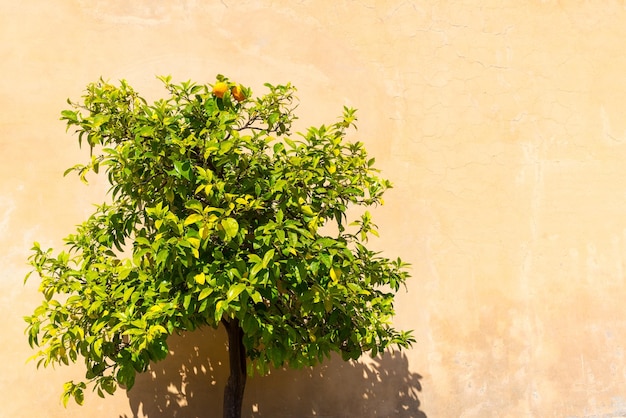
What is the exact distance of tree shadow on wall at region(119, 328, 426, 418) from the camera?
15.5 feet

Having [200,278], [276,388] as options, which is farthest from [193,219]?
[276,388]

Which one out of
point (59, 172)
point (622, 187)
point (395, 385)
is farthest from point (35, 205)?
point (622, 187)

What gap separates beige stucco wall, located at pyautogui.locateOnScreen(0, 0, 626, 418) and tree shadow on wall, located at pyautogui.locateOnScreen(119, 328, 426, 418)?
0.01 meters

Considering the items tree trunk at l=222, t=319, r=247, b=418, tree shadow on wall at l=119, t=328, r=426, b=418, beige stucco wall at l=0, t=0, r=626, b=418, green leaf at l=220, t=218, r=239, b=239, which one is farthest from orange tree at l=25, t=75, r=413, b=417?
beige stucco wall at l=0, t=0, r=626, b=418

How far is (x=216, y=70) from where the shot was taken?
16.7 ft

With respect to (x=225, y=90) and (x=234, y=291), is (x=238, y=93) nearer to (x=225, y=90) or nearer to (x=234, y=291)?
(x=225, y=90)

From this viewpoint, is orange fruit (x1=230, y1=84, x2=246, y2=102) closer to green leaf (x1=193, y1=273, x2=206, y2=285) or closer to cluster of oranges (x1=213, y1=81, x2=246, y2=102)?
cluster of oranges (x1=213, y1=81, x2=246, y2=102)

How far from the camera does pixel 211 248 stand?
3443 mm

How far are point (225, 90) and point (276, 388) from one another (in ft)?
7.58

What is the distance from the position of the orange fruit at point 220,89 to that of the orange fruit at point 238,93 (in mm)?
84

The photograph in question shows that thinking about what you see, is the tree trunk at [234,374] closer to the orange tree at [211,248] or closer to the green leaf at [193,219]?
the orange tree at [211,248]

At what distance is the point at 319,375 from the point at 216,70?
241cm

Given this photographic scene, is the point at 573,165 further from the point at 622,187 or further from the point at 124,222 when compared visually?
the point at 124,222

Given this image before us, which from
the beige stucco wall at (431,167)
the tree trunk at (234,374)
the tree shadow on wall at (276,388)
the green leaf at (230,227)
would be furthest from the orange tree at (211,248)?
the beige stucco wall at (431,167)
